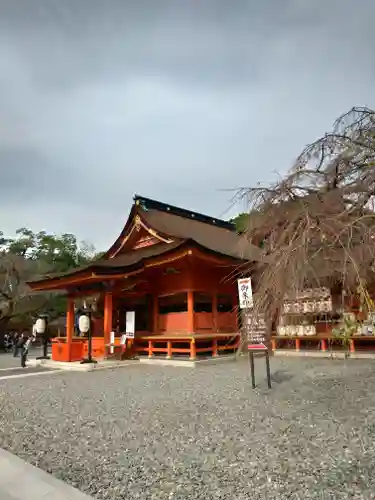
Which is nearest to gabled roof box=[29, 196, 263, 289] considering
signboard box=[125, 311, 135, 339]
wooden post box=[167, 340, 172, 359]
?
signboard box=[125, 311, 135, 339]

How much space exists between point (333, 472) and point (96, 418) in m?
4.18

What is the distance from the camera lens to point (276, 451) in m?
4.98

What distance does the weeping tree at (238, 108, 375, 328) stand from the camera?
17.3 ft

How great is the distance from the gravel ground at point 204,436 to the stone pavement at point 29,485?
146mm

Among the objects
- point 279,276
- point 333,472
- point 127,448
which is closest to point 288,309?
point 279,276

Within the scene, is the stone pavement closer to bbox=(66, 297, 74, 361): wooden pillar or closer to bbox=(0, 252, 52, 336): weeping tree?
bbox=(66, 297, 74, 361): wooden pillar

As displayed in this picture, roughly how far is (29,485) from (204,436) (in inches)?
92.6

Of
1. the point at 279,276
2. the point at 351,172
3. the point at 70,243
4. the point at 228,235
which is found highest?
the point at 70,243

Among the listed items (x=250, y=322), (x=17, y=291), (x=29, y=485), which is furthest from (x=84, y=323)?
(x=17, y=291)

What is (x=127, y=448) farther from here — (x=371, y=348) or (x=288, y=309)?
(x=371, y=348)

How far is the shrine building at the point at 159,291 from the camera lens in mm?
15602

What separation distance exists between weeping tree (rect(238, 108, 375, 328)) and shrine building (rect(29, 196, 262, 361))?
26.1 ft

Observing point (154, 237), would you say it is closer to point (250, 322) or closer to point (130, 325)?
point (130, 325)

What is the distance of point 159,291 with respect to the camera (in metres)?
17.6
